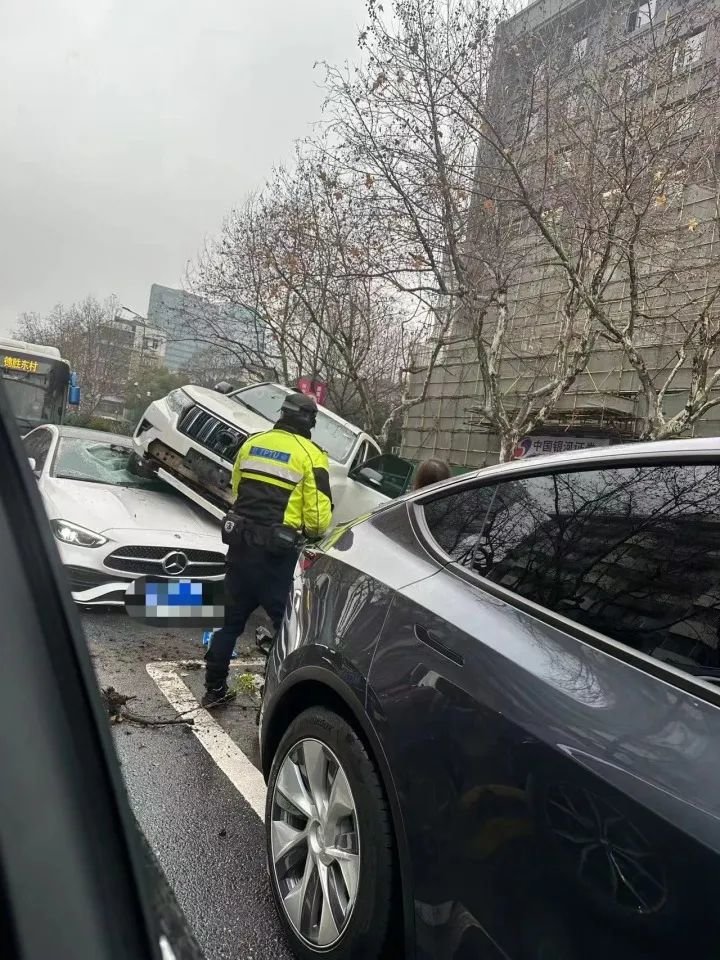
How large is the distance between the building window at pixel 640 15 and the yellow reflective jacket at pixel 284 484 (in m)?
8.34

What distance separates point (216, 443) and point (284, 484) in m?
3.02

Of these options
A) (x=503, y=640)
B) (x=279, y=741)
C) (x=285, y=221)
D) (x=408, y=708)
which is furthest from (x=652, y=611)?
(x=285, y=221)

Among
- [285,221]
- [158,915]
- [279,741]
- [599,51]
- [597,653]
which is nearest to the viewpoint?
[158,915]

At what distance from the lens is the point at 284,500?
13.1 feet

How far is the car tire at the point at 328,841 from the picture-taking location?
173 centimetres

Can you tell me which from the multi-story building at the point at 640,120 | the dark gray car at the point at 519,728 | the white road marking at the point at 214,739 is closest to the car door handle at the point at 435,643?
the dark gray car at the point at 519,728

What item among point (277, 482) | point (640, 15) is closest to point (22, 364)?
point (277, 482)

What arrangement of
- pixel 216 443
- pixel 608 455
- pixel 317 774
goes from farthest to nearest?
pixel 216 443
pixel 317 774
pixel 608 455

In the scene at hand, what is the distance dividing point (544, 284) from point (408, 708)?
12.7m

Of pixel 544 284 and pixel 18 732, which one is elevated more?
pixel 544 284

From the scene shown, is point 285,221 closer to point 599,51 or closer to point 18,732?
point 599,51

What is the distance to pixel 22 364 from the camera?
1164 centimetres

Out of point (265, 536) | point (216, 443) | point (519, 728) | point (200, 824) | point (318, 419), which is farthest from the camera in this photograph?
point (318, 419)

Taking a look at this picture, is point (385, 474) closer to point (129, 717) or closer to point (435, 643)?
point (129, 717)
